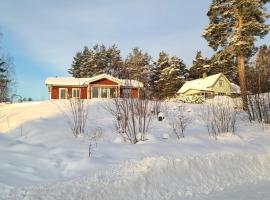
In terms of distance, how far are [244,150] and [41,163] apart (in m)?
7.19

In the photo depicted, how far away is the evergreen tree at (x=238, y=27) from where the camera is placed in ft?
82.4

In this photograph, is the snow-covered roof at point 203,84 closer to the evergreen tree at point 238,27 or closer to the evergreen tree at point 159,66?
the evergreen tree at point 159,66

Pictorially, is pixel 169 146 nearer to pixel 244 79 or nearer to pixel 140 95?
pixel 140 95

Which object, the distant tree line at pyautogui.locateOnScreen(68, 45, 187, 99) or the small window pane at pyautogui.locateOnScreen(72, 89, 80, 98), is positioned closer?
the small window pane at pyautogui.locateOnScreen(72, 89, 80, 98)

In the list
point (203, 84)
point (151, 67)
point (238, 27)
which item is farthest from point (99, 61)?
point (238, 27)

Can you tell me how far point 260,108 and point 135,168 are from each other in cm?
1287

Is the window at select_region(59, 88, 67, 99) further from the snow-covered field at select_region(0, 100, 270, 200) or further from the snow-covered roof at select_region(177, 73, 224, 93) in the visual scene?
the snow-covered field at select_region(0, 100, 270, 200)

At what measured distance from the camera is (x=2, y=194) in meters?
6.54

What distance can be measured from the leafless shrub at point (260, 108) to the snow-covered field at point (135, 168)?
15.7 ft

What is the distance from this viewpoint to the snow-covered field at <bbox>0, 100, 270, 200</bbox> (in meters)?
7.43

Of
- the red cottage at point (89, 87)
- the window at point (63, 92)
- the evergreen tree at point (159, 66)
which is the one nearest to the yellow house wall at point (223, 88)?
the evergreen tree at point (159, 66)

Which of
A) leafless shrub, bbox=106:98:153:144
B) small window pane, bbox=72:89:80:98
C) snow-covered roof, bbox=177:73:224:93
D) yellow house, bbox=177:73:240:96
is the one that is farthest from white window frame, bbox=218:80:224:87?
leafless shrub, bbox=106:98:153:144

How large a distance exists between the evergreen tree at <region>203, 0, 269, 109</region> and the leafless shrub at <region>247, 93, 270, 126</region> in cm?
408

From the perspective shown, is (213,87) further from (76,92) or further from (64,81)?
(64,81)
